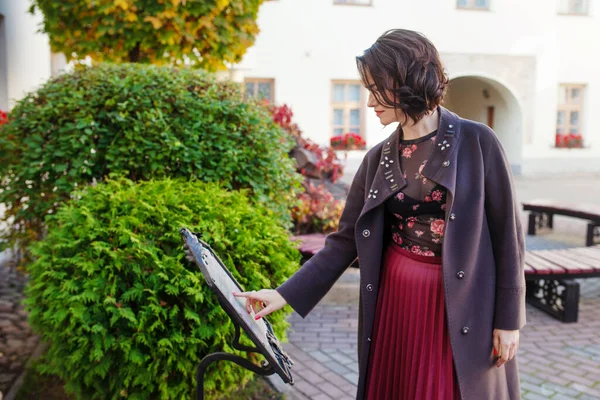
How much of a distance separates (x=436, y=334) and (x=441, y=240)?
344 mm

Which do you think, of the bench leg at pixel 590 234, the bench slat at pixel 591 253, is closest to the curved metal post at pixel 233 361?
the bench slat at pixel 591 253

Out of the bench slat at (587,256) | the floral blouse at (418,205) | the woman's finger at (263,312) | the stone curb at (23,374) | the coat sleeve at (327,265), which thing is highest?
the floral blouse at (418,205)

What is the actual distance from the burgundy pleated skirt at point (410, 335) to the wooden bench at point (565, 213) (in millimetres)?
7037

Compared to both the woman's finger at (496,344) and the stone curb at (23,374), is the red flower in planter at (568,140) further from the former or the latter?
the woman's finger at (496,344)

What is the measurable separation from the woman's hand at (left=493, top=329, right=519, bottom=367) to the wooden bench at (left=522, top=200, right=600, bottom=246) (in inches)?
275

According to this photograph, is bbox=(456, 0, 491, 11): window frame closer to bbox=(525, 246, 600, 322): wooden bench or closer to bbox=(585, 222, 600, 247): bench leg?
bbox=(585, 222, 600, 247): bench leg

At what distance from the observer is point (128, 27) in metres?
6.46

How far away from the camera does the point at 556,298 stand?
5660mm

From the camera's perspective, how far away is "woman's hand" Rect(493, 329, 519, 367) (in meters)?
2.11

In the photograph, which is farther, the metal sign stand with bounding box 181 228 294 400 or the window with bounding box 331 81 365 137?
the window with bounding box 331 81 365 137

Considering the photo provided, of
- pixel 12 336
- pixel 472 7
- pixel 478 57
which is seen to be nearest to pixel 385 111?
pixel 12 336

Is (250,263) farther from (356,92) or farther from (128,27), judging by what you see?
(356,92)

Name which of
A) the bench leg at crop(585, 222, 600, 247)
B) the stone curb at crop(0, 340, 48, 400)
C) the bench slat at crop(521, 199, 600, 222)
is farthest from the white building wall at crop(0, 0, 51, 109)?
the bench leg at crop(585, 222, 600, 247)

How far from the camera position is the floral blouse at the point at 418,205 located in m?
2.17
